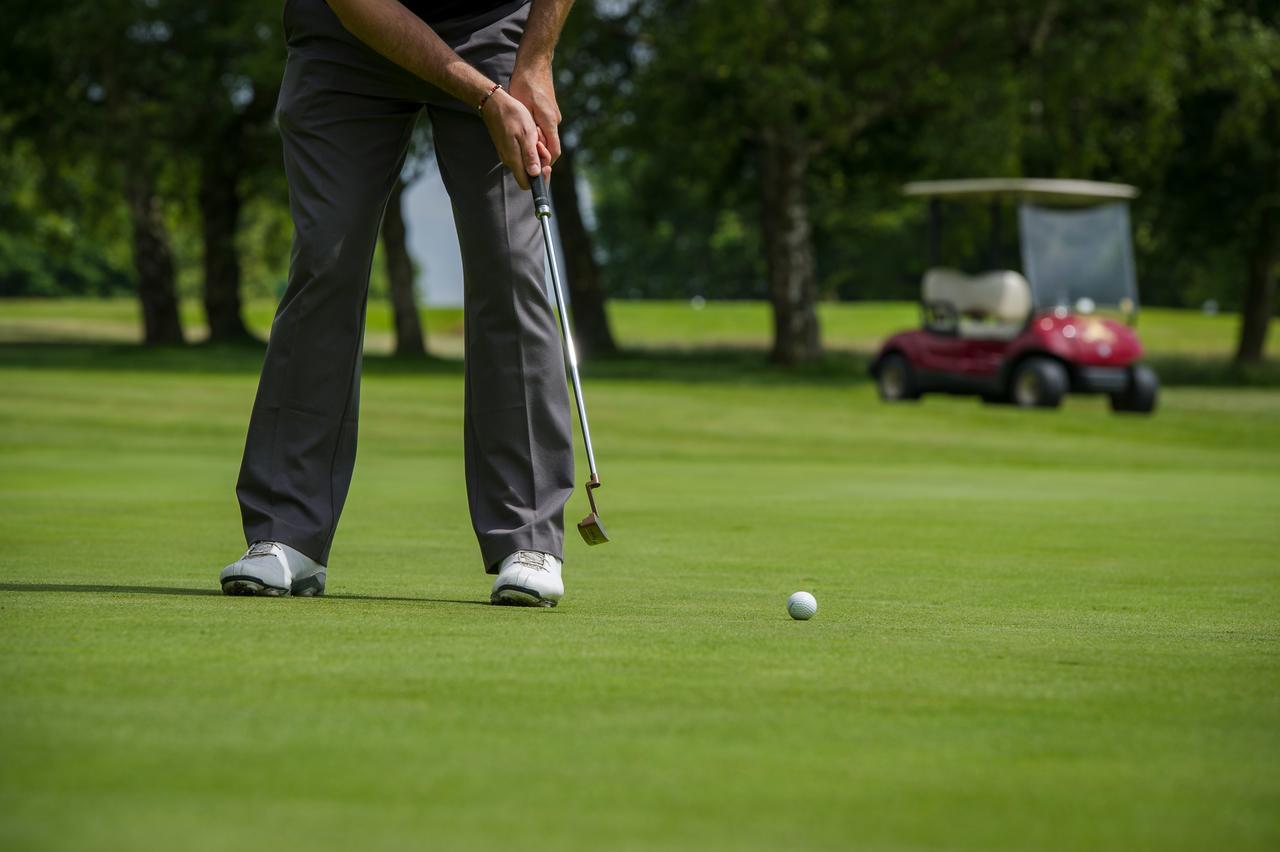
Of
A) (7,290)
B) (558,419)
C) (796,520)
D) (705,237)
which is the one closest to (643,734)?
(558,419)

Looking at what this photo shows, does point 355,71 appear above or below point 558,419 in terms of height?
above

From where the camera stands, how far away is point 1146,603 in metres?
4.41

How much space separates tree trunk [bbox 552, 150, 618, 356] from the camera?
30766 mm

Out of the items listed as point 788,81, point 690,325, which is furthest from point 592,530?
point 690,325

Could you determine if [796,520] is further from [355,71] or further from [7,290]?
[7,290]

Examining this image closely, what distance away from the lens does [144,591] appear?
396 centimetres

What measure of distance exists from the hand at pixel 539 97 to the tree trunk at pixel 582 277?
26.4 m

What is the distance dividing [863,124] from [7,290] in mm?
64910

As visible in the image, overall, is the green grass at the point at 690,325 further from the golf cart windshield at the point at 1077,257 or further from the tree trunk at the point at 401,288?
the golf cart windshield at the point at 1077,257

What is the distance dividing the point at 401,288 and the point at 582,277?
11.1ft

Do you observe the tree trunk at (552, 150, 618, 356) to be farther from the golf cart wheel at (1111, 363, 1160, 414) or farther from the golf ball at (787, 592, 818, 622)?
the golf ball at (787, 592, 818, 622)

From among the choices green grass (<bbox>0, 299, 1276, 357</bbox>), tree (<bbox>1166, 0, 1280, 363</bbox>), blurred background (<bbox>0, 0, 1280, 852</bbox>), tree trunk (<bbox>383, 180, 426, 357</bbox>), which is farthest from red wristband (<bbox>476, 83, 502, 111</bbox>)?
green grass (<bbox>0, 299, 1276, 357</bbox>)

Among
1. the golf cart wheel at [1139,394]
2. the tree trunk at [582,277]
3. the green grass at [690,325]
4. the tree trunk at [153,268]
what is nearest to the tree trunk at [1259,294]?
the green grass at [690,325]

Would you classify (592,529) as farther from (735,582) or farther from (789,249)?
(789,249)
